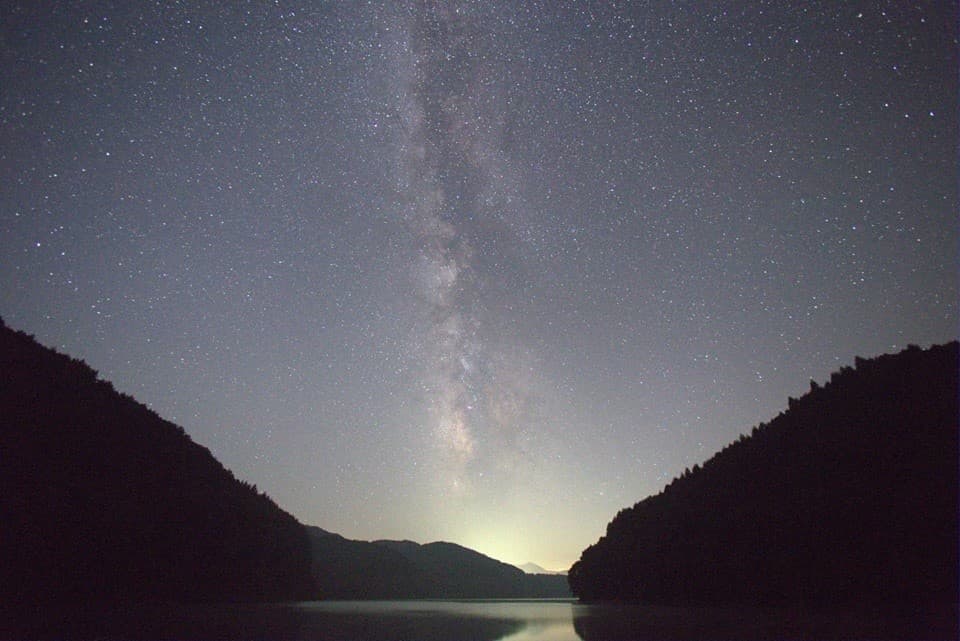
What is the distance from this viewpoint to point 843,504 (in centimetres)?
2158

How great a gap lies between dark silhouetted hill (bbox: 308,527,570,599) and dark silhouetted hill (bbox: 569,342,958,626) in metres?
65.3

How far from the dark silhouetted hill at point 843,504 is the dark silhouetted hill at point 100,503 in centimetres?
2914

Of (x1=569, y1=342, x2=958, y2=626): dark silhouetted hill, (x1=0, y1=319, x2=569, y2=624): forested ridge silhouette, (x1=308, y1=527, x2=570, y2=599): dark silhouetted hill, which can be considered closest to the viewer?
(x1=569, y1=342, x2=958, y2=626): dark silhouetted hill

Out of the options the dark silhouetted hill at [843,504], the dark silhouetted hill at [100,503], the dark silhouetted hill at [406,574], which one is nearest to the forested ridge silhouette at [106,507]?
the dark silhouetted hill at [100,503]

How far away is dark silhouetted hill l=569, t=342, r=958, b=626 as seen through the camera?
18.7m

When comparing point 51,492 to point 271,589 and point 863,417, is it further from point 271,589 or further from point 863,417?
point 863,417

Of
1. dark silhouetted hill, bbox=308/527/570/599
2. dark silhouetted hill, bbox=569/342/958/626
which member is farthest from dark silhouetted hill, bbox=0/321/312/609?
dark silhouetted hill, bbox=308/527/570/599

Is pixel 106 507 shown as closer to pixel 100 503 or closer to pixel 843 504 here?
pixel 100 503

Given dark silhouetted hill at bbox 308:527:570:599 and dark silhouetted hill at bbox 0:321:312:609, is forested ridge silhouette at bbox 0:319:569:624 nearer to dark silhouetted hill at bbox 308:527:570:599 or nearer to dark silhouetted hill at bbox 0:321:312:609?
dark silhouetted hill at bbox 0:321:312:609

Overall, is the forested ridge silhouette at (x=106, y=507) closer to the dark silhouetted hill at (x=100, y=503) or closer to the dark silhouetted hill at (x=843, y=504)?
the dark silhouetted hill at (x=100, y=503)

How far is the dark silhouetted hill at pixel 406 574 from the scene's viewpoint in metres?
116

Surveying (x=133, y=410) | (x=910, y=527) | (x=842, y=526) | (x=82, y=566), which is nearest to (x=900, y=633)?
(x=910, y=527)

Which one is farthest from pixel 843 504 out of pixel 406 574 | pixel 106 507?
pixel 406 574

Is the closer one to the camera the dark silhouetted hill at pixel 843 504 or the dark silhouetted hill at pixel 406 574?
the dark silhouetted hill at pixel 843 504
